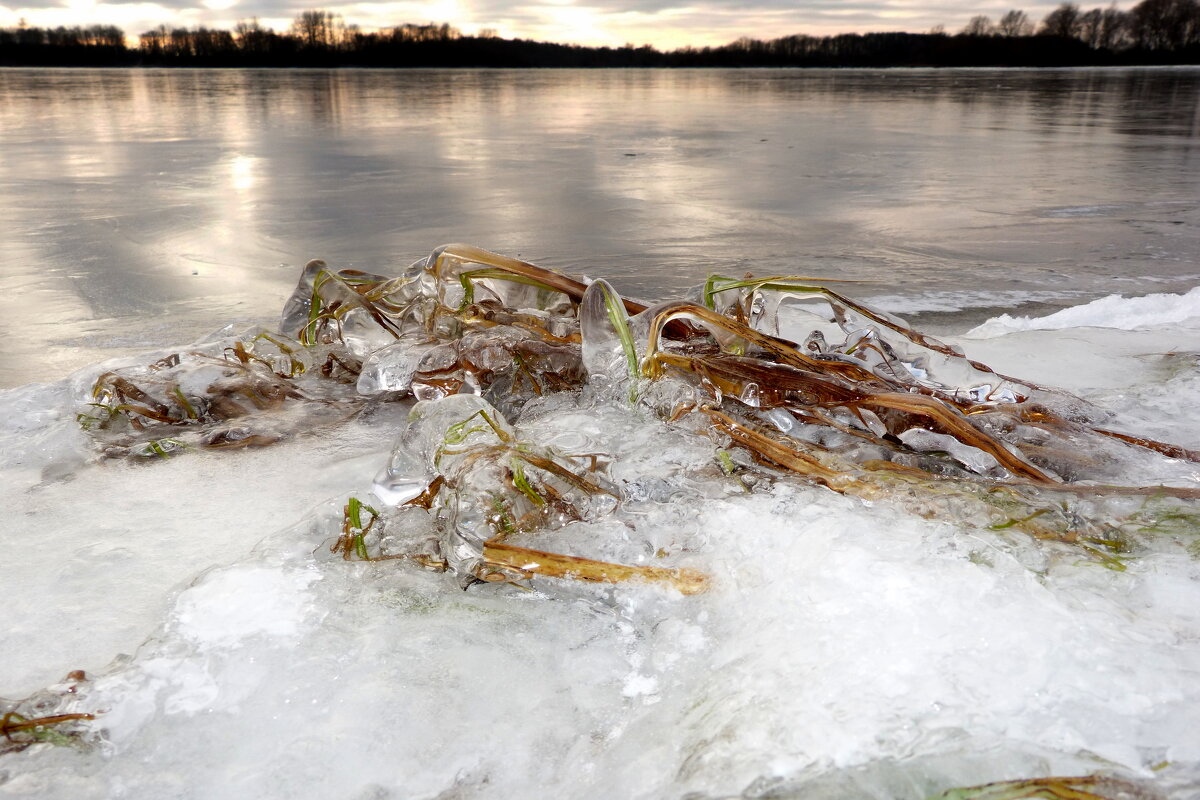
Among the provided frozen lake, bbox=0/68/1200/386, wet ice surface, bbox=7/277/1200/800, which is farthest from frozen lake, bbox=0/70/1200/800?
frozen lake, bbox=0/68/1200/386

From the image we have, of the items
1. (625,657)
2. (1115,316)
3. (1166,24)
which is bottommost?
(625,657)

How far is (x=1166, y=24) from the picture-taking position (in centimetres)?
6191

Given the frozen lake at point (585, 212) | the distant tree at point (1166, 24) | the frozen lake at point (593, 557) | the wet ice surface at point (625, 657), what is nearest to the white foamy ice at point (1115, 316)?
the frozen lake at point (593, 557)

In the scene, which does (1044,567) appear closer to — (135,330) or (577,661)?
(577,661)

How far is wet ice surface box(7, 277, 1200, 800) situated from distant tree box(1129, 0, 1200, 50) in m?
75.3

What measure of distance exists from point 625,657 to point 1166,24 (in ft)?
264

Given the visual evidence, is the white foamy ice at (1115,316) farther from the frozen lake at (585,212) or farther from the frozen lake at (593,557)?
the frozen lake at (585,212)

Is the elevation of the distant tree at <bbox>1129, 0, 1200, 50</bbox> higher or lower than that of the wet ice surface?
higher

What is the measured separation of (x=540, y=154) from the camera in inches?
343

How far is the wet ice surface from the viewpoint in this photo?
0.84 meters

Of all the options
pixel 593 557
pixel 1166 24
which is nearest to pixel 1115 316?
pixel 593 557

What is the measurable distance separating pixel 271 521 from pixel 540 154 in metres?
7.84

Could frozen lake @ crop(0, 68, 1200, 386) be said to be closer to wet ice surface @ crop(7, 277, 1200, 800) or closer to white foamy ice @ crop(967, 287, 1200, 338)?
white foamy ice @ crop(967, 287, 1200, 338)

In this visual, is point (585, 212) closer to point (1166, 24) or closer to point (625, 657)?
point (625, 657)
